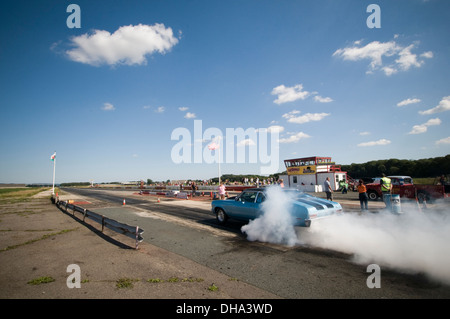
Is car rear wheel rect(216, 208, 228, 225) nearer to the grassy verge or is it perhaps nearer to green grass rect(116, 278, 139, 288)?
green grass rect(116, 278, 139, 288)

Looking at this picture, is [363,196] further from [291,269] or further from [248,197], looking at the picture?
[291,269]

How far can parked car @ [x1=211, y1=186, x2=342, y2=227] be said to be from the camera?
5.62 m

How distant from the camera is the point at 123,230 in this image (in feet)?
20.3

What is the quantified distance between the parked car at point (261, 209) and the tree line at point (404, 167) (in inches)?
2051

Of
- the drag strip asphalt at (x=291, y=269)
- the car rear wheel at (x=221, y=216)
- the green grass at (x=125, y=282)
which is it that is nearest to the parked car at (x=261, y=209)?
the car rear wheel at (x=221, y=216)

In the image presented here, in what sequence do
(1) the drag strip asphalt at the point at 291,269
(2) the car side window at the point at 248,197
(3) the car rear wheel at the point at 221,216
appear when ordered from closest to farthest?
(1) the drag strip asphalt at the point at 291,269, (2) the car side window at the point at 248,197, (3) the car rear wheel at the point at 221,216

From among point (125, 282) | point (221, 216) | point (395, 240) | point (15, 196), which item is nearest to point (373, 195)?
point (395, 240)

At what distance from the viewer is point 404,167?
210ft

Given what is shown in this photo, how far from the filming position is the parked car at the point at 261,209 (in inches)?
221

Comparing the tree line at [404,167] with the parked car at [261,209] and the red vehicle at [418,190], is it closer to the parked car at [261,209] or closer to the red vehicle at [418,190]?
the red vehicle at [418,190]

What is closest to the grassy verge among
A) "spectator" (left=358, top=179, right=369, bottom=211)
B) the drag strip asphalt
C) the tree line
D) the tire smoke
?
the drag strip asphalt
